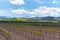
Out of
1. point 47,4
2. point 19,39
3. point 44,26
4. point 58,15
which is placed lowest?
point 19,39

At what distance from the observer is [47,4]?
4.68 feet

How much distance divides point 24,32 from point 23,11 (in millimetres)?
295

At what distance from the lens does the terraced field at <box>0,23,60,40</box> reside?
1393 millimetres

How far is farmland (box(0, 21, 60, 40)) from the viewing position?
4.57ft

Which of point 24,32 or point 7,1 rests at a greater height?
point 7,1

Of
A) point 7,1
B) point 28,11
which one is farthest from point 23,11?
point 7,1

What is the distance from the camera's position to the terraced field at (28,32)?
1.39 meters

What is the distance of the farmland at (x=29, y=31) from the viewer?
1394 millimetres

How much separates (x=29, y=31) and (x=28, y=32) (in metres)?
0.02

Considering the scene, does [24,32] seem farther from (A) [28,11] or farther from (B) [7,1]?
(B) [7,1]

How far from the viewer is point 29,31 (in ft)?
4.62

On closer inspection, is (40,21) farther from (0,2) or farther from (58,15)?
(0,2)

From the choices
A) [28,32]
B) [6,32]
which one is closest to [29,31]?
[28,32]

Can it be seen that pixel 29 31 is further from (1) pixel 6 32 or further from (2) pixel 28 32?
(1) pixel 6 32
